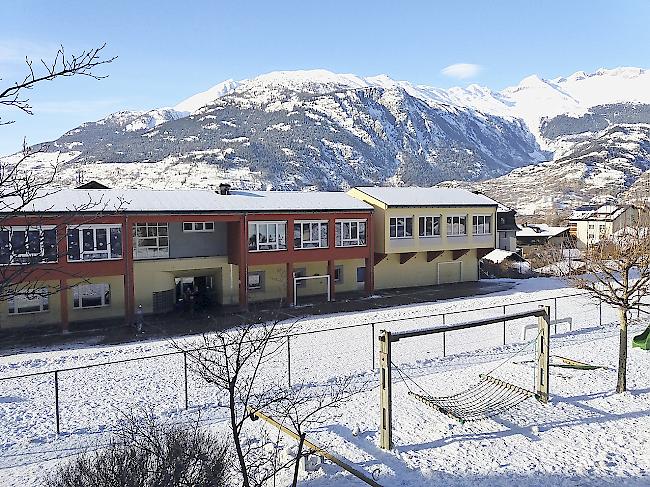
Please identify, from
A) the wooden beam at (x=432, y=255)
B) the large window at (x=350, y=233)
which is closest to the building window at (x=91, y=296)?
the large window at (x=350, y=233)

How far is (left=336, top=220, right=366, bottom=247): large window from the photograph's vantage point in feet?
100

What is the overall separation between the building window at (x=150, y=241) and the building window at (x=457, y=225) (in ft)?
58.1

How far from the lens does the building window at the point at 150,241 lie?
25953 millimetres

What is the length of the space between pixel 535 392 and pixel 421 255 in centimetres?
2182

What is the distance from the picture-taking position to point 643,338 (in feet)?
59.6

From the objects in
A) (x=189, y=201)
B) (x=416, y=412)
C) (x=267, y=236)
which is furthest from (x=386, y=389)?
(x=189, y=201)

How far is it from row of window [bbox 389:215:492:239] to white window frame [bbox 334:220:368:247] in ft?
5.94

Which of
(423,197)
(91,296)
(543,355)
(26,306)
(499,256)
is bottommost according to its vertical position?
(26,306)

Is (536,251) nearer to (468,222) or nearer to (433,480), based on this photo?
(468,222)

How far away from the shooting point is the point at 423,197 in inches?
1362

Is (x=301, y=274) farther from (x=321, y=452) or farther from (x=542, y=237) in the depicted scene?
(x=542, y=237)

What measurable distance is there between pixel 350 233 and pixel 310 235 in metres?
2.63

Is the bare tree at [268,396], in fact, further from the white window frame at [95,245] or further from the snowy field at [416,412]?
the white window frame at [95,245]

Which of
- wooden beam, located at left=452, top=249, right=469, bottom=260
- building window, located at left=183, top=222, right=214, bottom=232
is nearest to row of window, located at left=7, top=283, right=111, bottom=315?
building window, located at left=183, top=222, right=214, bottom=232
